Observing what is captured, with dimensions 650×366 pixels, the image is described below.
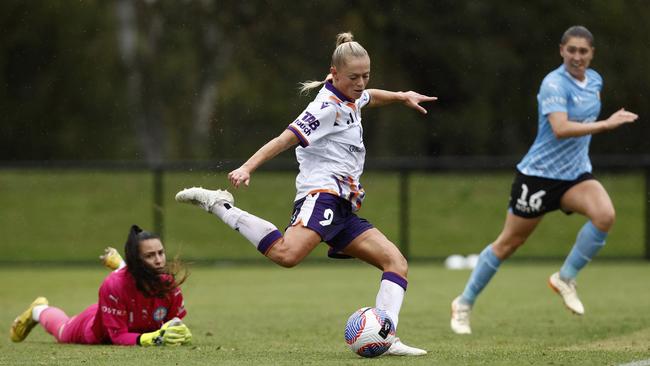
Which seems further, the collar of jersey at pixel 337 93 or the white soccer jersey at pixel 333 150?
the collar of jersey at pixel 337 93

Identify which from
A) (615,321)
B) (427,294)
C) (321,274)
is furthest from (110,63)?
(615,321)

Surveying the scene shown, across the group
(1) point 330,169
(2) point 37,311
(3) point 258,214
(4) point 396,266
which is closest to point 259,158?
(1) point 330,169

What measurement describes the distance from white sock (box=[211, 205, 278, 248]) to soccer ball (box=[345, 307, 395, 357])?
2.63 ft

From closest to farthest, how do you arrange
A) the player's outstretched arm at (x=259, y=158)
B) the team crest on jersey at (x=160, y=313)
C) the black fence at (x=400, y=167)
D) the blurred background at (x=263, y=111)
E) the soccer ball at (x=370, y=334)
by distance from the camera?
1. the player's outstretched arm at (x=259, y=158)
2. the soccer ball at (x=370, y=334)
3. the team crest on jersey at (x=160, y=313)
4. the black fence at (x=400, y=167)
5. the blurred background at (x=263, y=111)

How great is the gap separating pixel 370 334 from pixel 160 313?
2122 millimetres

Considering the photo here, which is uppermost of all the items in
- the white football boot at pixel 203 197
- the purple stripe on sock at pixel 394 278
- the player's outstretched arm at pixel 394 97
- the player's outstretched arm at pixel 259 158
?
the player's outstretched arm at pixel 394 97

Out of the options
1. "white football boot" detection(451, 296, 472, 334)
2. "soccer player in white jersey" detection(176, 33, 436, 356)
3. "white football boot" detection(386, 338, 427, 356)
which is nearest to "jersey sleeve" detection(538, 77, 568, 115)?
"white football boot" detection(451, 296, 472, 334)

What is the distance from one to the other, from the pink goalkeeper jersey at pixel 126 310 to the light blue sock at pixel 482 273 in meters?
2.44

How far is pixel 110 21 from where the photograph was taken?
1560 inches

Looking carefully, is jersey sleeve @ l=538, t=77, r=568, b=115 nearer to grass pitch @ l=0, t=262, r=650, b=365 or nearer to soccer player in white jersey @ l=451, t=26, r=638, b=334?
soccer player in white jersey @ l=451, t=26, r=638, b=334

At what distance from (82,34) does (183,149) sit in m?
5.06

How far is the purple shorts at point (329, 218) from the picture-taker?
7035 mm

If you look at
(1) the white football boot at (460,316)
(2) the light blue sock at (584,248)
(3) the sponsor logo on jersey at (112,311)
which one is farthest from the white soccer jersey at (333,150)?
(2) the light blue sock at (584,248)

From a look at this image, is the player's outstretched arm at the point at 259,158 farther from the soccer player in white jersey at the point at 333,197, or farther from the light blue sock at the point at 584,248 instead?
the light blue sock at the point at 584,248
